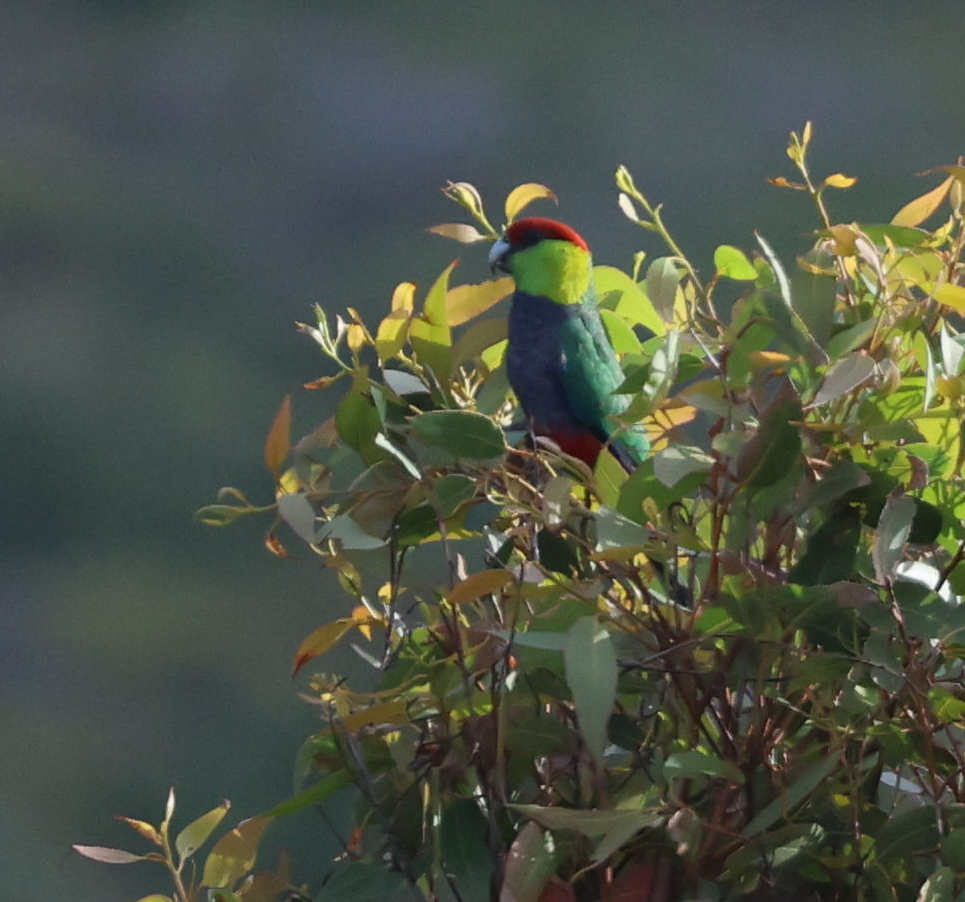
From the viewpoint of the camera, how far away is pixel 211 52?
1.90 metres

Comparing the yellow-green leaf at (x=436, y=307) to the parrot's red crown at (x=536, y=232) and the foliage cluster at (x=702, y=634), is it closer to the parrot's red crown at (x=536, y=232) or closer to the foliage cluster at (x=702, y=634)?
the foliage cluster at (x=702, y=634)

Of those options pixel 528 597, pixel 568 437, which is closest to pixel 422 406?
pixel 528 597

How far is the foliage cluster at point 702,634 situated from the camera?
0.39 metres

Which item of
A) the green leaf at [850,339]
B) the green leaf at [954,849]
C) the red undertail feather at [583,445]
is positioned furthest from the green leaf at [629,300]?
the red undertail feather at [583,445]

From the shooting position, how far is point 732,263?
0.50 meters

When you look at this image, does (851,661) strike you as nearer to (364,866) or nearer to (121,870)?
(364,866)

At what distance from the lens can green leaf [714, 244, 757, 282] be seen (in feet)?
1.62

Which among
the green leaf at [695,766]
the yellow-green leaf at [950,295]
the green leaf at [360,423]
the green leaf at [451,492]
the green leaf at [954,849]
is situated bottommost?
the green leaf at [954,849]

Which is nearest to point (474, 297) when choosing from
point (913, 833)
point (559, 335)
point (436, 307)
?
point (436, 307)

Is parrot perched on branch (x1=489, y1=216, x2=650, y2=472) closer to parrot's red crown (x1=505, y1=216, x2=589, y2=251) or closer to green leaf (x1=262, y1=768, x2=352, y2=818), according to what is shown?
parrot's red crown (x1=505, y1=216, x2=589, y2=251)

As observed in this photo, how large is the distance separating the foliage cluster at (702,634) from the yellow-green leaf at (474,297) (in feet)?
0.18

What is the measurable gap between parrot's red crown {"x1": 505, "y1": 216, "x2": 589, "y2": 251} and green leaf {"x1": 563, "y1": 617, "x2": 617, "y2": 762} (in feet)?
1.50

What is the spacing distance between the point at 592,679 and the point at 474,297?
0.18 meters

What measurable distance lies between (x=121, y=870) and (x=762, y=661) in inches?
56.7
